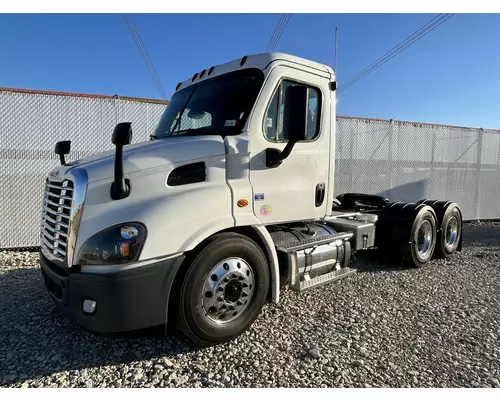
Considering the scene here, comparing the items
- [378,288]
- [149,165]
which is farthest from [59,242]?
[378,288]

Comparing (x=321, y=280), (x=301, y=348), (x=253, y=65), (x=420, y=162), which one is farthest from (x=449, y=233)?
(x=253, y=65)

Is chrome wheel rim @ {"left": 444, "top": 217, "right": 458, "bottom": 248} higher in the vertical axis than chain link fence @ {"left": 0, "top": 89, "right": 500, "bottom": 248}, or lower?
lower

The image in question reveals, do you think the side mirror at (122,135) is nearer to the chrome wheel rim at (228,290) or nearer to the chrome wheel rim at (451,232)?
the chrome wheel rim at (228,290)

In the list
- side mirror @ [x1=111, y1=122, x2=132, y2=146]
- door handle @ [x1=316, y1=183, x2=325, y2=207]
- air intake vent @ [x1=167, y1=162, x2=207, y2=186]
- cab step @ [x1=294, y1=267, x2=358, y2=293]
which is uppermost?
side mirror @ [x1=111, y1=122, x2=132, y2=146]

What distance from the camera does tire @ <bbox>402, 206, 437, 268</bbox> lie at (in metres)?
5.70

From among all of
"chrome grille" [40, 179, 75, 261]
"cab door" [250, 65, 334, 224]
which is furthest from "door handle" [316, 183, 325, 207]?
"chrome grille" [40, 179, 75, 261]

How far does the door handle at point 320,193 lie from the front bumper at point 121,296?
1.91 metres

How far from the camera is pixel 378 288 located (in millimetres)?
4789

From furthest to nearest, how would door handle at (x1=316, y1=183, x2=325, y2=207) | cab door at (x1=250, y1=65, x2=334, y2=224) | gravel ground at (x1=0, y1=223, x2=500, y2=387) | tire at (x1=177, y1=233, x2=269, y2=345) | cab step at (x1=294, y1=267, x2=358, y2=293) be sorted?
door handle at (x1=316, y1=183, x2=325, y2=207) < cab step at (x1=294, y1=267, x2=358, y2=293) < cab door at (x1=250, y1=65, x2=334, y2=224) < tire at (x1=177, y1=233, x2=269, y2=345) < gravel ground at (x1=0, y1=223, x2=500, y2=387)

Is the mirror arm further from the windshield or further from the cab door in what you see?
the windshield

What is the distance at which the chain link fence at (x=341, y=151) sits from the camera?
248 inches

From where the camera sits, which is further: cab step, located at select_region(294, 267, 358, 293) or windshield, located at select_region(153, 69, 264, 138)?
cab step, located at select_region(294, 267, 358, 293)

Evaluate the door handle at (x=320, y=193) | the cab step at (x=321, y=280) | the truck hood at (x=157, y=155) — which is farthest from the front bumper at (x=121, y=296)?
the door handle at (x=320, y=193)

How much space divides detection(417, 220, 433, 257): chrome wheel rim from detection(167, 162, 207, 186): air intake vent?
4.51m
